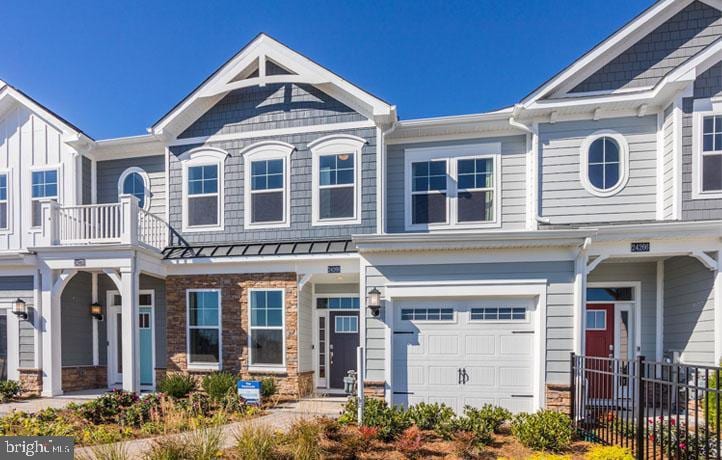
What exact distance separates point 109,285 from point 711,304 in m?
13.7

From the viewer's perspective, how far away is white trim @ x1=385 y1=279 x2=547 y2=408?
761 centimetres

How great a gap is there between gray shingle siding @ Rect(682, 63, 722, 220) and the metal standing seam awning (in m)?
6.64

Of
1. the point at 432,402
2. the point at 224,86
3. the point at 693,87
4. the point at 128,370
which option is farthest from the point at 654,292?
the point at 128,370

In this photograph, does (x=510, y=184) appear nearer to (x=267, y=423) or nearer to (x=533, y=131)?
(x=533, y=131)

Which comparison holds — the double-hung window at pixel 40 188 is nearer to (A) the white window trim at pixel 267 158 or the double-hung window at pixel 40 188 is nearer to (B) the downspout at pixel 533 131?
(A) the white window trim at pixel 267 158

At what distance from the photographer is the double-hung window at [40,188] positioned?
1123cm

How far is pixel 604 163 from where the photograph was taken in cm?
919

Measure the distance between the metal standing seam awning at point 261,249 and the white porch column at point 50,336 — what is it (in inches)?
102

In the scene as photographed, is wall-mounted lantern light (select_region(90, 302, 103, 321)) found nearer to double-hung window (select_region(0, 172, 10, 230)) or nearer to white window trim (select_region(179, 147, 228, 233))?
double-hung window (select_region(0, 172, 10, 230))

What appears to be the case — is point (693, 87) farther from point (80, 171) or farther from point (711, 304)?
point (80, 171)

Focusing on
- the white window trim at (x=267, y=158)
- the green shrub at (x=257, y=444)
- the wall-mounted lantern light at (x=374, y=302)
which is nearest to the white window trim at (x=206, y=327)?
the white window trim at (x=267, y=158)

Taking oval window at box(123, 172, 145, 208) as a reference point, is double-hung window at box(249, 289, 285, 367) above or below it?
below

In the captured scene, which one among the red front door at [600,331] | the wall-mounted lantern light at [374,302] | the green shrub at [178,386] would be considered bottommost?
the green shrub at [178,386]

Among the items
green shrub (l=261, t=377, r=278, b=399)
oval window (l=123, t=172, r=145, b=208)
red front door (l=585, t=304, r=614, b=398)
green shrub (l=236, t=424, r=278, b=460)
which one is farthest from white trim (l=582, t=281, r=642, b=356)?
oval window (l=123, t=172, r=145, b=208)
